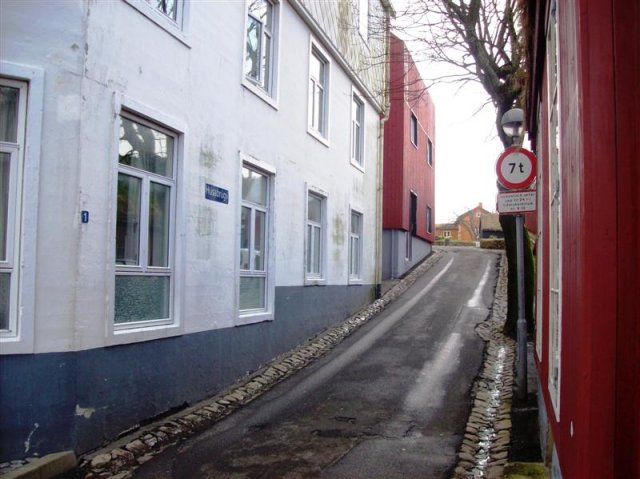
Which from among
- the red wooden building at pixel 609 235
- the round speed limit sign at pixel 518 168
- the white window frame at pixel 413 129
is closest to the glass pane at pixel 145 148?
the round speed limit sign at pixel 518 168

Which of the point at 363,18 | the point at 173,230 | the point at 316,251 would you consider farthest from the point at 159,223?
the point at 363,18

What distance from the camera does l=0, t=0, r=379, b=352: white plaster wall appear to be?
18.5 ft

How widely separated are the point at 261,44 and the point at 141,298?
513cm

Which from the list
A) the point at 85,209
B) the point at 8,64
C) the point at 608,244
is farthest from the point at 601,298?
the point at 8,64

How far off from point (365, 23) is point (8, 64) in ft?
39.7

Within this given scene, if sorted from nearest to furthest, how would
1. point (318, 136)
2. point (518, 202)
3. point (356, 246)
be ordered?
point (518, 202) < point (318, 136) < point (356, 246)

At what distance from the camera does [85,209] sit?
19.1 feet

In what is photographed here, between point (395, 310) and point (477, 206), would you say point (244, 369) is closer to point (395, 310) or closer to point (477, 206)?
point (395, 310)

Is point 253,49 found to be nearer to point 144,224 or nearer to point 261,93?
point 261,93

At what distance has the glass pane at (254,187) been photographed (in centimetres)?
948

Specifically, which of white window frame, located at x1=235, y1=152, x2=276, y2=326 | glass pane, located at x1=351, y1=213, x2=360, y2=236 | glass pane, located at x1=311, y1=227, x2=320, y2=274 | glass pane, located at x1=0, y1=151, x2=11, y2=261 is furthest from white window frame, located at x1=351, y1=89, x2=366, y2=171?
glass pane, located at x1=0, y1=151, x2=11, y2=261

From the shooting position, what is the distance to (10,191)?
5.53m

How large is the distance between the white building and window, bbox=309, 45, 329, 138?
0.33 m

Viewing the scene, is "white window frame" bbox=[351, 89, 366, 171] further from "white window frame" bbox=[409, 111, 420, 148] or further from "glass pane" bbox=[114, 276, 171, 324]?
"glass pane" bbox=[114, 276, 171, 324]
